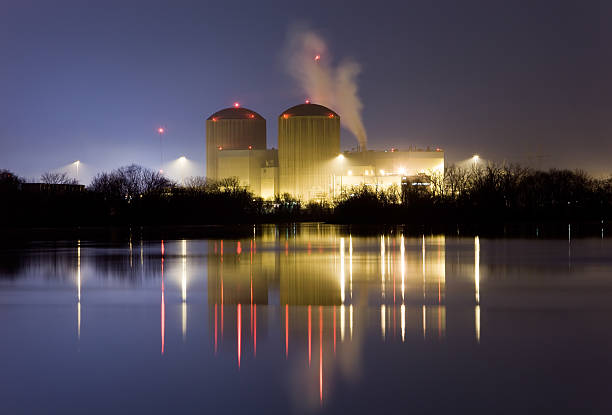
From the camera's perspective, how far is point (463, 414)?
7.09 m

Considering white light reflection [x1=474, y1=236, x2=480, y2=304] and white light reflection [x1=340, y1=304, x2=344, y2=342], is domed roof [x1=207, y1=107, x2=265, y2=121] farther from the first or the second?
white light reflection [x1=340, y1=304, x2=344, y2=342]

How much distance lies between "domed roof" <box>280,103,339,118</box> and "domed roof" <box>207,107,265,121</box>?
30.9ft

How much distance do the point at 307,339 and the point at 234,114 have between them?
98042mm

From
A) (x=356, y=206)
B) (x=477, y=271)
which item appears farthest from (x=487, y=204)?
(x=477, y=271)

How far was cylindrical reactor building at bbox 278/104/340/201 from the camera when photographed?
97.3m

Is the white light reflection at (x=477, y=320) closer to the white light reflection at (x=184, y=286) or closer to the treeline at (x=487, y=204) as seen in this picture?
the white light reflection at (x=184, y=286)

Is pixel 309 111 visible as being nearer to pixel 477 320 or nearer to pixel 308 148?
pixel 308 148

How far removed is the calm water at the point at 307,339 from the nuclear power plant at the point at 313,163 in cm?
7261

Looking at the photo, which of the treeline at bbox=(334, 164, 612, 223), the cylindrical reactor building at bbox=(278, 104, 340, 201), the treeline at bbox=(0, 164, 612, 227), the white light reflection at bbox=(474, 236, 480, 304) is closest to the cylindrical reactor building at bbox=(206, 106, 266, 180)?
the cylindrical reactor building at bbox=(278, 104, 340, 201)

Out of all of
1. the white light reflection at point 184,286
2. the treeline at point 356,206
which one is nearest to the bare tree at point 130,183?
the treeline at point 356,206

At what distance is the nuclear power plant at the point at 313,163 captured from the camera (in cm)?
9362

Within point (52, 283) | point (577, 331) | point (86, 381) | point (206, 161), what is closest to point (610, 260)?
point (577, 331)

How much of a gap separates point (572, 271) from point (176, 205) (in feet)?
172

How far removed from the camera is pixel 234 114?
107 meters
